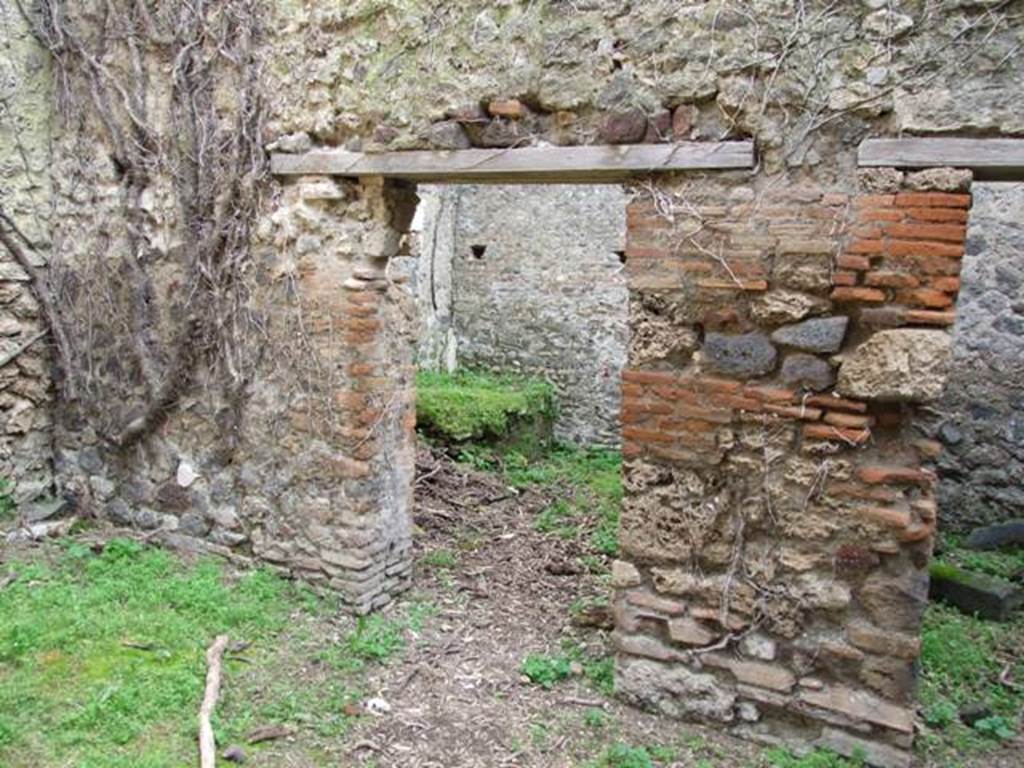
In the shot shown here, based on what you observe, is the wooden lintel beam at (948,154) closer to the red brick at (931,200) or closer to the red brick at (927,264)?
the red brick at (931,200)

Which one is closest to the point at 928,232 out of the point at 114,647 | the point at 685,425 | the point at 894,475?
the point at 894,475

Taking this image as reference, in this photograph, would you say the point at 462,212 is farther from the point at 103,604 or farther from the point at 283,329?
the point at 103,604

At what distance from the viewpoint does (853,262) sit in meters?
3.15

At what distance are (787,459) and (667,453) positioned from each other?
51 centimetres

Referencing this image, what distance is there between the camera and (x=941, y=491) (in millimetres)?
6105

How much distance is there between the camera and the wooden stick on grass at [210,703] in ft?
10.4

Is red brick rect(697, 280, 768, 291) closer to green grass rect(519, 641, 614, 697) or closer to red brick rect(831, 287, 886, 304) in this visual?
red brick rect(831, 287, 886, 304)

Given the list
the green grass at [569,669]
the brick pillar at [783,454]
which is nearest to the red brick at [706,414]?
the brick pillar at [783,454]

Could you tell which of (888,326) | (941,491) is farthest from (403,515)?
(941,491)

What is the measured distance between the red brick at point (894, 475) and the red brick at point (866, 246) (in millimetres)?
847

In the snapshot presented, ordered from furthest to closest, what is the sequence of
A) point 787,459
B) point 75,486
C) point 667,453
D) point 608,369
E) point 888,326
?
point 608,369 < point 75,486 < point 667,453 < point 787,459 < point 888,326

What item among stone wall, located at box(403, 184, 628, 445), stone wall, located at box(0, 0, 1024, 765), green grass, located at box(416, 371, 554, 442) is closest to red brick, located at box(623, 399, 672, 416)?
stone wall, located at box(0, 0, 1024, 765)

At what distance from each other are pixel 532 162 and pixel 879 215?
1516 mm

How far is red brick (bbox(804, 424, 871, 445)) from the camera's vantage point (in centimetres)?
322
